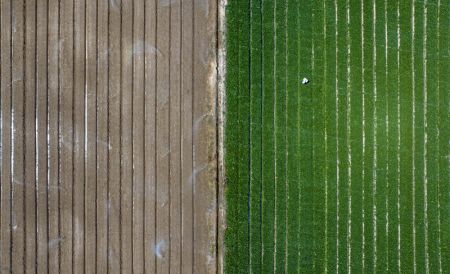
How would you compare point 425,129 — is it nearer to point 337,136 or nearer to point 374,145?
point 374,145

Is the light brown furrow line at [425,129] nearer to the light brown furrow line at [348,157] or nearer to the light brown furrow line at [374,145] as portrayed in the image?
the light brown furrow line at [374,145]

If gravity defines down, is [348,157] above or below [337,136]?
below

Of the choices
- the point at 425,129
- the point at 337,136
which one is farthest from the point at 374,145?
the point at 425,129

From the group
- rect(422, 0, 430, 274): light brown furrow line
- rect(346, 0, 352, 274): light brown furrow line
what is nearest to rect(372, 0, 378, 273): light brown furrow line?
rect(346, 0, 352, 274): light brown furrow line

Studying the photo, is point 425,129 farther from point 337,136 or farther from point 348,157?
point 337,136

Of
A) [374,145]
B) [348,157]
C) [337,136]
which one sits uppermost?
[337,136]

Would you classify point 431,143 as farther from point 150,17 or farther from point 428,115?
point 150,17

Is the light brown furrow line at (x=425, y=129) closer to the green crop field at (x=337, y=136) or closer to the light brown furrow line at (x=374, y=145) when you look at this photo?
the green crop field at (x=337, y=136)

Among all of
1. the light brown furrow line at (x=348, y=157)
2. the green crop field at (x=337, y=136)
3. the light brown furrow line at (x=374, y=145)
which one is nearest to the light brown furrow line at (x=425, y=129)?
the green crop field at (x=337, y=136)

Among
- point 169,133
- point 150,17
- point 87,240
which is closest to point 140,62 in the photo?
point 150,17
